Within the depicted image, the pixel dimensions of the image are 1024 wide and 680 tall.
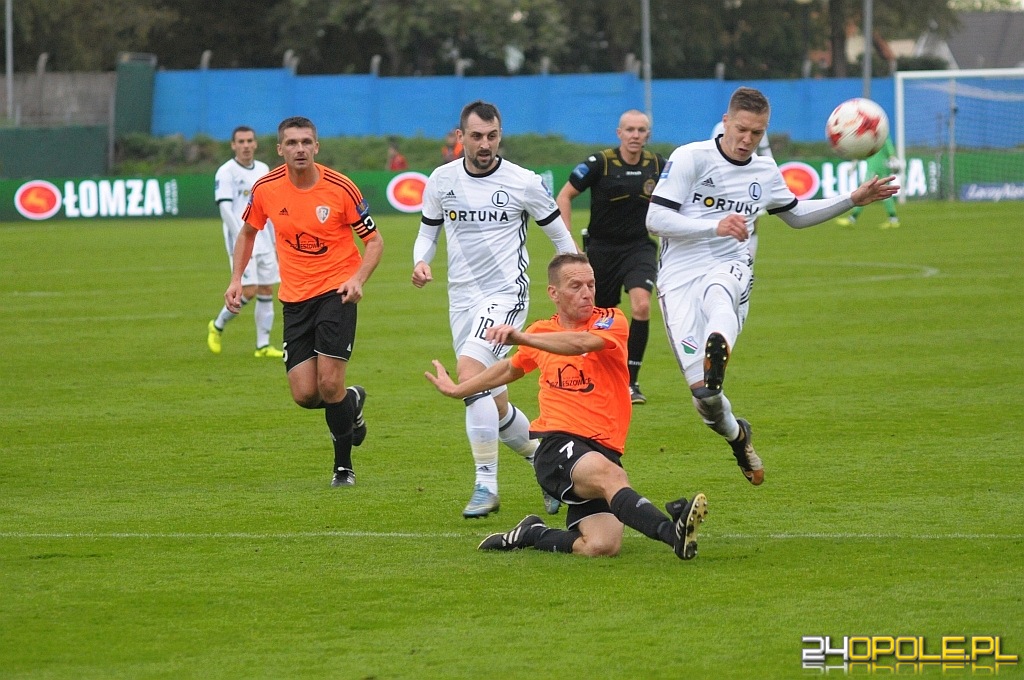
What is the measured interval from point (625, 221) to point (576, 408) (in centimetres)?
530

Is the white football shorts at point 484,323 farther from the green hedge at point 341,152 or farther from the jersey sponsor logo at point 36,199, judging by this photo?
the green hedge at point 341,152

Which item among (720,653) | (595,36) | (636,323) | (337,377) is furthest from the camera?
(595,36)

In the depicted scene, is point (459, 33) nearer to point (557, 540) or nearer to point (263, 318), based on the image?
point (263, 318)

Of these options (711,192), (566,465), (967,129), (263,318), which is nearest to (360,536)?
(566,465)

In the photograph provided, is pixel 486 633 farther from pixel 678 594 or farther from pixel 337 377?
pixel 337 377

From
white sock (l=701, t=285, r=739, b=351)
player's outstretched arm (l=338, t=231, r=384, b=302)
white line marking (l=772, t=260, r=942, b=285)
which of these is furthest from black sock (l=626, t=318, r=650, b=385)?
white line marking (l=772, t=260, r=942, b=285)

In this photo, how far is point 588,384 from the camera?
7.41 meters

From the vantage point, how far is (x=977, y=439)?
10141 millimetres

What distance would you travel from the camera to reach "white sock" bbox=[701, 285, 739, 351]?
845 centimetres

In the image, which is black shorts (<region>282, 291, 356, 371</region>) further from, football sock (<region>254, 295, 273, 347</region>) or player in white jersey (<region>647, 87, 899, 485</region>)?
football sock (<region>254, 295, 273, 347</region>)

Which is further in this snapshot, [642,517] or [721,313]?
[721,313]

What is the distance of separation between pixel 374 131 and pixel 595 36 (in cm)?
1855

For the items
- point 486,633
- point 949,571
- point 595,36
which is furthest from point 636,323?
point 595,36

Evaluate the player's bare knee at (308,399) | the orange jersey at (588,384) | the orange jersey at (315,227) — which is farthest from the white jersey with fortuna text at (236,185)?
the orange jersey at (588,384)
